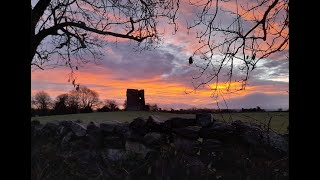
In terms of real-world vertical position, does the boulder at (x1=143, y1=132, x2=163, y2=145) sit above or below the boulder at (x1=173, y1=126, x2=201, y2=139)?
below

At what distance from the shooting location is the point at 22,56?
2.01 metres

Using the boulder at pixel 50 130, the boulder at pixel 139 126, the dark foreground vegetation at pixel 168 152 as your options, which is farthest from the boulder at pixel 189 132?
the boulder at pixel 50 130

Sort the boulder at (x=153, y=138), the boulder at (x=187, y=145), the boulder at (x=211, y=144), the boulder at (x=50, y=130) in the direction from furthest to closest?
the boulder at (x=50, y=130), the boulder at (x=153, y=138), the boulder at (x=187, y=145), the boulder at (x=211, y=144)

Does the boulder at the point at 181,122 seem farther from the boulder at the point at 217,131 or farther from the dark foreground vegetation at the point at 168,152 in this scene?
the boulder at the point at 217,131

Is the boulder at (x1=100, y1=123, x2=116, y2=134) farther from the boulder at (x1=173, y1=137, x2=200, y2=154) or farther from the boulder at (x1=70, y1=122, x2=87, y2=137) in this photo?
the boulder at (x1=173, y1=137, x2=200, y2=154)

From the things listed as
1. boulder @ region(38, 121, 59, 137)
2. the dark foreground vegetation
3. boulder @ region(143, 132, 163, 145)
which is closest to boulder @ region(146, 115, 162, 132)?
the dark foreground vegetation

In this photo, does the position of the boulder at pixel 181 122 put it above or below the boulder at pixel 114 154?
above

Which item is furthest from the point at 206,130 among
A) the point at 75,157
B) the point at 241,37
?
the point at 75,157

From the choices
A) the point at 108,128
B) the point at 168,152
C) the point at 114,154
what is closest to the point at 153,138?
the point at 168,152

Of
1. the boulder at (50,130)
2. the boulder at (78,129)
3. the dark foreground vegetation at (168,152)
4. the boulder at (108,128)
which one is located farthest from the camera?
the boulder at (50,130)

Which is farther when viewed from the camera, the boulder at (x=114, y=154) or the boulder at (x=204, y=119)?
the boulder at (x=114, y=154)

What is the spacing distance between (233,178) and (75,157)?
3.49m

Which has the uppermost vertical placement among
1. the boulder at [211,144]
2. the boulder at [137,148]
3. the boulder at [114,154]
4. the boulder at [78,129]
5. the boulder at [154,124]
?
the boulder at [154,124]
